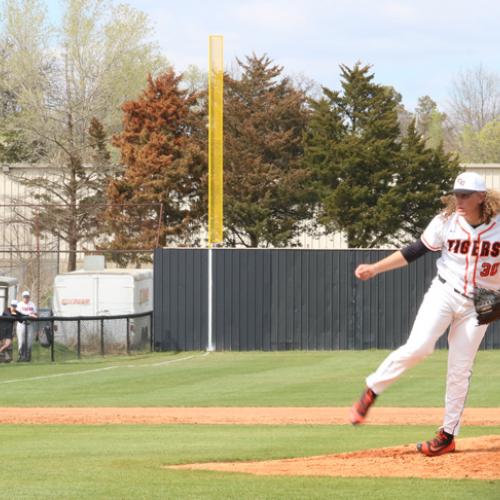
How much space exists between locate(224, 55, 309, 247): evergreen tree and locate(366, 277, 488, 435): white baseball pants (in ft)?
110

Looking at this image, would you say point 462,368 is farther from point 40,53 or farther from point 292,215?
point 40,53

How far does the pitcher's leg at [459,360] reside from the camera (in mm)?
7469

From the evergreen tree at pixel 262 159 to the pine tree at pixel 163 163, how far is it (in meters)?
1.41

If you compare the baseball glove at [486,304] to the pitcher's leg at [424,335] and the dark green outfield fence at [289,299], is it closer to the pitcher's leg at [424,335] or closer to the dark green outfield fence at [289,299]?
the pitcher's leg at [424,335]

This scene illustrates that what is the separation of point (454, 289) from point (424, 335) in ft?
1.24

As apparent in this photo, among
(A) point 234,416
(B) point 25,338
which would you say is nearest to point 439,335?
(A) point 234,416

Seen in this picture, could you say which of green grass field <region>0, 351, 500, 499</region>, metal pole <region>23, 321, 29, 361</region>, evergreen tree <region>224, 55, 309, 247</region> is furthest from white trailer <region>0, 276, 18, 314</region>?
evergreen tree <region>224, 55, 309, 247</region>

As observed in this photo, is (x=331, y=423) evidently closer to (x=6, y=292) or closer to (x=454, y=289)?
(x=454, y=289)

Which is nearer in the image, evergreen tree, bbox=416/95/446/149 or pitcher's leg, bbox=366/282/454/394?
pitcher's leg, bbox=366/282/454/394

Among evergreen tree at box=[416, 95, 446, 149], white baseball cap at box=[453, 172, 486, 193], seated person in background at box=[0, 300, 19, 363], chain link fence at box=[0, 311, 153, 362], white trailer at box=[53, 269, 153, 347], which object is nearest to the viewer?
white baseball cap at box=[453, 172, 486, 193]

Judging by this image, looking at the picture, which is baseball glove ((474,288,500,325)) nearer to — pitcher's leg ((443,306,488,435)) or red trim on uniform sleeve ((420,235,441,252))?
pitcher's leg ((443,306,488,435))

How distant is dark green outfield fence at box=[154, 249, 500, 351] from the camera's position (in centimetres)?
2708

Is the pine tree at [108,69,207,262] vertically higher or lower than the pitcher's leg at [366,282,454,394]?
higher

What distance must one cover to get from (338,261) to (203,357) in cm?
456
